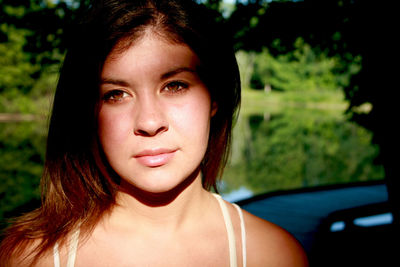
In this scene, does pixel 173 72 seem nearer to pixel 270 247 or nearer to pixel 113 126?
pixel 113 126

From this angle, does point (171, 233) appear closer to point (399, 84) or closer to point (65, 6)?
point (399, 84)

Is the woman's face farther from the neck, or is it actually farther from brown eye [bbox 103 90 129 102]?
the neck

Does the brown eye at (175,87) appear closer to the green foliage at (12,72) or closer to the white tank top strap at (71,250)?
the white tank top strap at (71,250)

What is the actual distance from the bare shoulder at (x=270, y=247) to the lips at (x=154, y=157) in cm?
63

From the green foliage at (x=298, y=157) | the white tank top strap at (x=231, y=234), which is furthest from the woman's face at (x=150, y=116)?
the green foliage at (x=298, y=157)

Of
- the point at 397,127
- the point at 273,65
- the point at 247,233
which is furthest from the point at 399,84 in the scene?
the point at 273,65

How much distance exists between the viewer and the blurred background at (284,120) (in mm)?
2590

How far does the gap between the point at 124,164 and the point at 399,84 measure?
7.43 ft

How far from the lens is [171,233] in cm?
154

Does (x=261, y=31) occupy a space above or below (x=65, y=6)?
below

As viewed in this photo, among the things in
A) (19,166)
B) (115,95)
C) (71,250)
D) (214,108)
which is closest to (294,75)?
(19,166)

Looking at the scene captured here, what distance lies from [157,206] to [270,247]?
62cm

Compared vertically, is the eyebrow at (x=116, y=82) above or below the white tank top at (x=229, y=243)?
above

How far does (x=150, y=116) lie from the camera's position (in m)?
1.27
